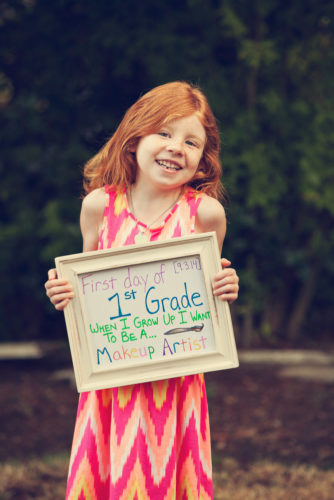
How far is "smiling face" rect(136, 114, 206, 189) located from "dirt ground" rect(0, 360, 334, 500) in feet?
5.60

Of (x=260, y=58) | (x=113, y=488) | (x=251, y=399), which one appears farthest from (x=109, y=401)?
(x=260, y=58)

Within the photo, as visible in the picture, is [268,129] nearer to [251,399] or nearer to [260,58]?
[260,58]

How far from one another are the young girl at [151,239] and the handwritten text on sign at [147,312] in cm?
8

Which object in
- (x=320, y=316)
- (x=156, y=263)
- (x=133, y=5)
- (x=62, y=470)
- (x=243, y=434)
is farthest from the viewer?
(x=320, y=316)

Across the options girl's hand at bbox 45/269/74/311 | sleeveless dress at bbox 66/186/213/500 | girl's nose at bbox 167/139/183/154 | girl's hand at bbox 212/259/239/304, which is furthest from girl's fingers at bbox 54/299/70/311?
girl's nose at bbox 167/139/183/154

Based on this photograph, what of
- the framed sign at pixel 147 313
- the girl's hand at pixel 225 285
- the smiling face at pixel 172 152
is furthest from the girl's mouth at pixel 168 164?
the girl's hand at pixel 225 285

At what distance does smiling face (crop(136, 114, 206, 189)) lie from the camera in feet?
6.46

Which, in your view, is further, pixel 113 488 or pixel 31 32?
pixel 31 32

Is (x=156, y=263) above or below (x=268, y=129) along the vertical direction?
below

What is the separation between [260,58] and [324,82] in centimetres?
57

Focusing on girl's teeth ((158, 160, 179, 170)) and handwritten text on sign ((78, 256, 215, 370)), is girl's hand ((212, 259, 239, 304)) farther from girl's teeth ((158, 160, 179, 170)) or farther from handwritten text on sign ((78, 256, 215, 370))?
girl's teeth ((158, 160, 179, 170))

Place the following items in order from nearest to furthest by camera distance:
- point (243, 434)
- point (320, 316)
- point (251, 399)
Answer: point (243, 434), point (251, 399), point (320, 316)

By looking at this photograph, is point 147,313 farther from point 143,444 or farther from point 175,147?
point 175,147

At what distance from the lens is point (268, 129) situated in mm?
5246
